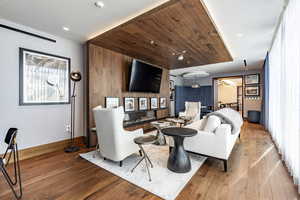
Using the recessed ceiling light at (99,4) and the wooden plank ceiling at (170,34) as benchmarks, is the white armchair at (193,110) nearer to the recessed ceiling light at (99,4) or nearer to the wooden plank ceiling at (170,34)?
the wooden plank ceiling at (170,34)

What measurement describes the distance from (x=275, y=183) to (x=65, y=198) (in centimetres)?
275

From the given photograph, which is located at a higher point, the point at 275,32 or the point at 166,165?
the point at 275,32

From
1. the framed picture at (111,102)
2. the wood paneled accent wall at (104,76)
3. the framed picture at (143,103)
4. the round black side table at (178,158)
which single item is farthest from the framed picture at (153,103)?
the round black side table at (178,158)

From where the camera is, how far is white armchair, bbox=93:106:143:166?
7.16 feet

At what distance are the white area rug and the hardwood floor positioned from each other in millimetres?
79

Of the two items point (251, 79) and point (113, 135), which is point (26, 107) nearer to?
point (113, 135)

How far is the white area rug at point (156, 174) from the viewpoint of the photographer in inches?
67.7

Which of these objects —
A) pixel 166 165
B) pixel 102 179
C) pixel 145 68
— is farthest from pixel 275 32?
pixel 102 179

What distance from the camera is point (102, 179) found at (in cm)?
198

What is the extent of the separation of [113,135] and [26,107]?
77.5 inches

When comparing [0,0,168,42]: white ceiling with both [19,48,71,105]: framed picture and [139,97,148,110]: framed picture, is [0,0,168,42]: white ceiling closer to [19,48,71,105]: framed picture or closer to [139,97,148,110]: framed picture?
[19,48,71,105]: framed picture

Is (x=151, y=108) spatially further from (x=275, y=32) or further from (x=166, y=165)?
(x=275, y=32)

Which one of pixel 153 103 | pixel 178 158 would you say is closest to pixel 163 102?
pixel 153 103

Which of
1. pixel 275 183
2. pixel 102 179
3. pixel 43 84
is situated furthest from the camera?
pixel 43 84
